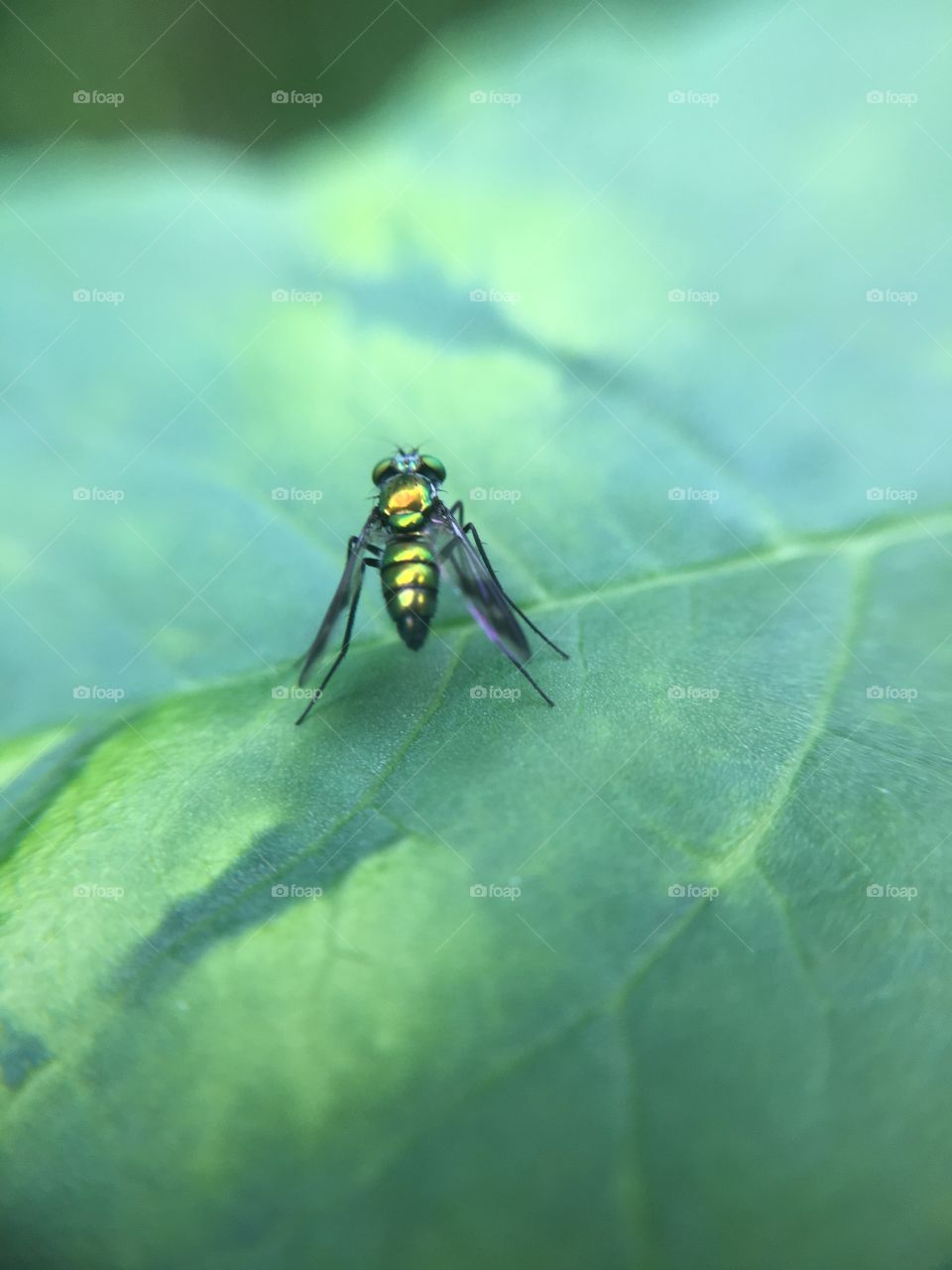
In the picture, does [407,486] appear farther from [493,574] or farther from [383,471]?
[493,574]

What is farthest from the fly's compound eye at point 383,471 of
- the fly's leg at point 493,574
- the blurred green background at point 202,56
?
the blurred green background at point 202,56

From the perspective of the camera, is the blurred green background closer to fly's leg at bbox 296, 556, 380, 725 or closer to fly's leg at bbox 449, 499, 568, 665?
fly's leg at bbox 449, 499, 568, 665

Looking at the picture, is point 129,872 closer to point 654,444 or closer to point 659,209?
point 654,444


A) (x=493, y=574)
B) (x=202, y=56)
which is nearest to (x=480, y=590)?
(x=493, y=574)

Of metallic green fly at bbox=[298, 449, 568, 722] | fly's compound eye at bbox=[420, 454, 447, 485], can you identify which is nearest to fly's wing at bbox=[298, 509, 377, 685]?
metallic green fly at bbox=[298, 449, 568, 722]

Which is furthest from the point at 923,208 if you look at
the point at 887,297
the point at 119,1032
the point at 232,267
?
the point at 119,1032

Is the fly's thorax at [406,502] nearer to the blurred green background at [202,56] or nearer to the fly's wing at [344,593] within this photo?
the fly's wing at [344,593]
